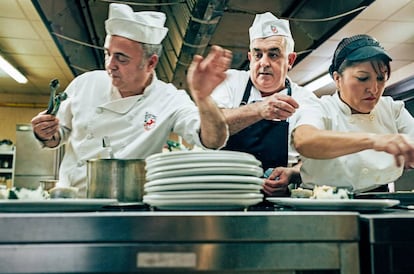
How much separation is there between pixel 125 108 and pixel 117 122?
7 centimetres

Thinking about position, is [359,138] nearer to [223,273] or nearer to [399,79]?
[223,273]

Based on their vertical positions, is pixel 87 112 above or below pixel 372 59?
below

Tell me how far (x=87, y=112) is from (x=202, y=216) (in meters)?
1.26

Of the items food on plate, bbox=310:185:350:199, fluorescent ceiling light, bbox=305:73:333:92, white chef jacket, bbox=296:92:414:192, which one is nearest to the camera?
food on plate, bbox=310:185:350:199

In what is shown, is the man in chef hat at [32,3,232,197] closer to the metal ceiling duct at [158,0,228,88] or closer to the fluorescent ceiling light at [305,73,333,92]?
the metal ceiling duct at [158,0,228,88]

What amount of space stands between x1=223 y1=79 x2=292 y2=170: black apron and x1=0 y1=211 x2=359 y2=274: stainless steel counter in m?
1.28

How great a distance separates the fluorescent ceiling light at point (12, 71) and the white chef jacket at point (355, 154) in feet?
16.3

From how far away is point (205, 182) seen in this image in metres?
0.80

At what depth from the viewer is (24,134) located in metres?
7.22

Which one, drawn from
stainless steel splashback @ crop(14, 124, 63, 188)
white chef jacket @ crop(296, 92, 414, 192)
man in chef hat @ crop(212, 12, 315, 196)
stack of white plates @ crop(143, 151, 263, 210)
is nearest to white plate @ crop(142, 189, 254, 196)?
stack of white plates @ crop(143, 151, 263, 210)

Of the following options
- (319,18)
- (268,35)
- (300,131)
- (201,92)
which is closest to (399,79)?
(319,18)

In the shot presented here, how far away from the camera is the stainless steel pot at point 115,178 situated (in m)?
0.99

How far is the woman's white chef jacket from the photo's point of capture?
1.70m

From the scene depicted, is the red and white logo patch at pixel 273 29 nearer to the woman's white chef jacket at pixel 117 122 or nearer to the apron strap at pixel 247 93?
the apron strap at pixel 247 93
